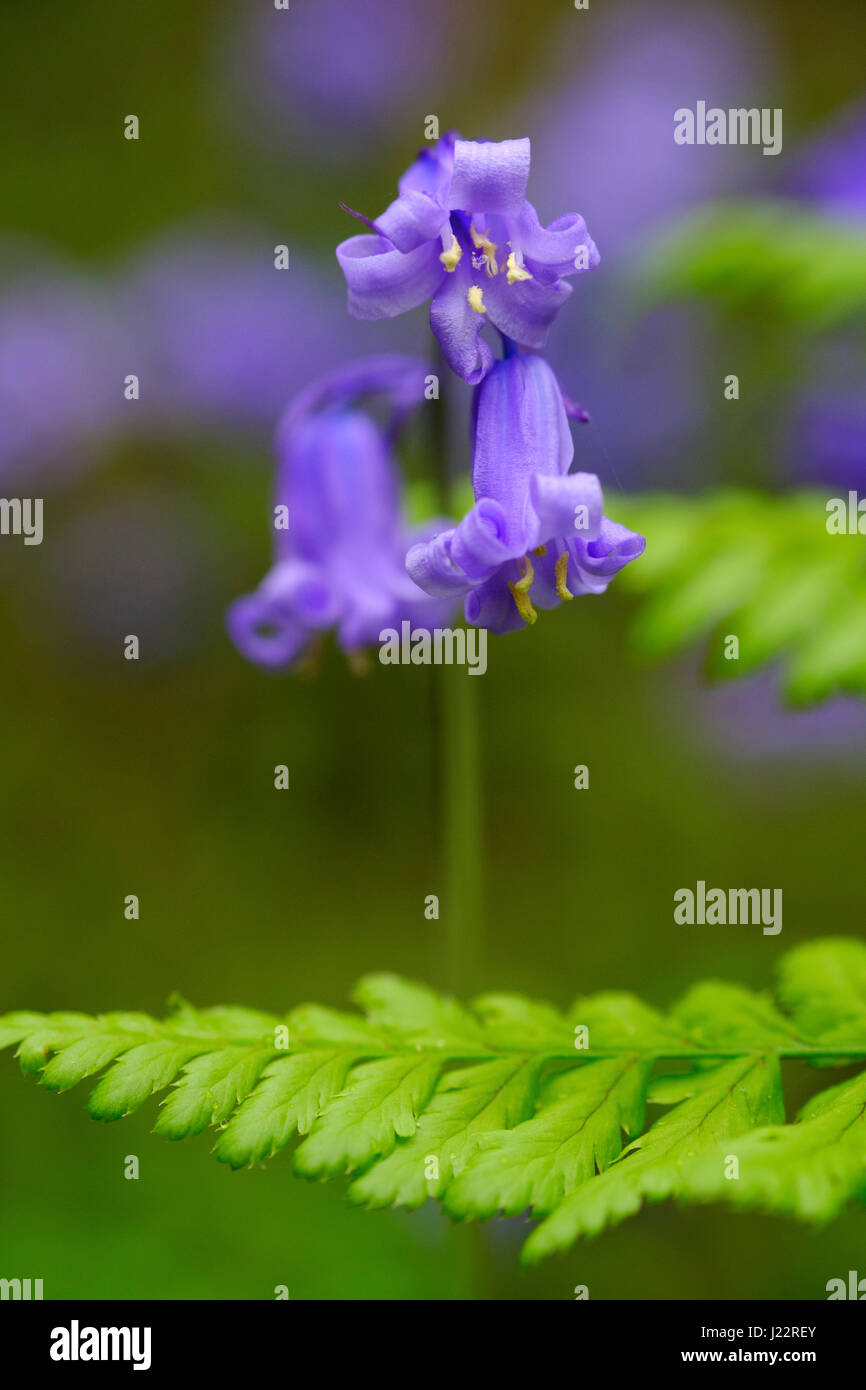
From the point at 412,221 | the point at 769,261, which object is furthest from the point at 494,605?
the point at 769,261

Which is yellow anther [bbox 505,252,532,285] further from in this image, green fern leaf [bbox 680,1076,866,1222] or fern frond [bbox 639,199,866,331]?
fern frond [bbox 639,199,866,331]

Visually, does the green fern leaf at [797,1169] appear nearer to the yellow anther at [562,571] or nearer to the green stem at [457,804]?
the yellow anther at [562,571]

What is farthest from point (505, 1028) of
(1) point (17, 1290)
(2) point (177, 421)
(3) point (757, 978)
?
(2) point (177, 421)

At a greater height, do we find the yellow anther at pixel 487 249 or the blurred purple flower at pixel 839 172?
the blurred purple flower at pixel 839 172

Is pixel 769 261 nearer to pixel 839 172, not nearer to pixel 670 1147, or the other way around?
pixel 839 172

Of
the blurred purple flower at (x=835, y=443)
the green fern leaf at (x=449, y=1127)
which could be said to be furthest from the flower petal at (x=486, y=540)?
the blurred purple flower at (x=835, y=443)
